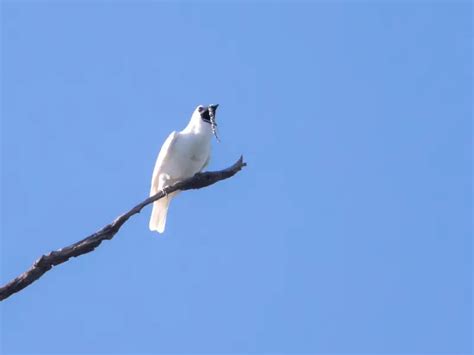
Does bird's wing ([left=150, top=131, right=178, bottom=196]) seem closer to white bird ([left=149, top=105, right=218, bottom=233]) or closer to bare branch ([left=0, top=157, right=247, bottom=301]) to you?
white bird ([left=149, top=105, right=218, bottom=233])

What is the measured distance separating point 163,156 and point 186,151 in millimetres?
284

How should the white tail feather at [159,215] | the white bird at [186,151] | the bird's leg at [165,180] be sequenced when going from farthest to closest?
1. the white tail feather at [159,215]
2. the bird's leg at [165,180]
3. the white bird at [186,151]

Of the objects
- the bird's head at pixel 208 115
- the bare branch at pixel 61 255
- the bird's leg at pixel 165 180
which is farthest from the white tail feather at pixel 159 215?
the bare branch at pixel 61 255

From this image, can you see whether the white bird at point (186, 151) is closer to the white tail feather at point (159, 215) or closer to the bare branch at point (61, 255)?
the white tail feather at point (159, 215)

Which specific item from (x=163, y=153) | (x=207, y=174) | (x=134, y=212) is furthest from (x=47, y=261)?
(x=163, y=153)

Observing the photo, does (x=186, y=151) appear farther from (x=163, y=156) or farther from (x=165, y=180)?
(x=165, y=180)

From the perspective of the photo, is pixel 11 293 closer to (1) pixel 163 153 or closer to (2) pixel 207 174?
(2) pixel 207 174

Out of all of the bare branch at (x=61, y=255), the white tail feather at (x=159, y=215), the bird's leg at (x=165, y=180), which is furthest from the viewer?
the white tail feather at (x=159, y=215)

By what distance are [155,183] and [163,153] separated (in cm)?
44

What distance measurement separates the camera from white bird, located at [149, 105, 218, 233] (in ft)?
33.2

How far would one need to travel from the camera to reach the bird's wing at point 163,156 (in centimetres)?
1020

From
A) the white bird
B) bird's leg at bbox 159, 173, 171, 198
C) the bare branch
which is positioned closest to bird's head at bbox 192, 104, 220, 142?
the white bird

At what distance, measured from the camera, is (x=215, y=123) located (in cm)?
1022

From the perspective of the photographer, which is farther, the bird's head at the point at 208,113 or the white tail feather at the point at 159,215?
the white tail feather at the point at 159,215
